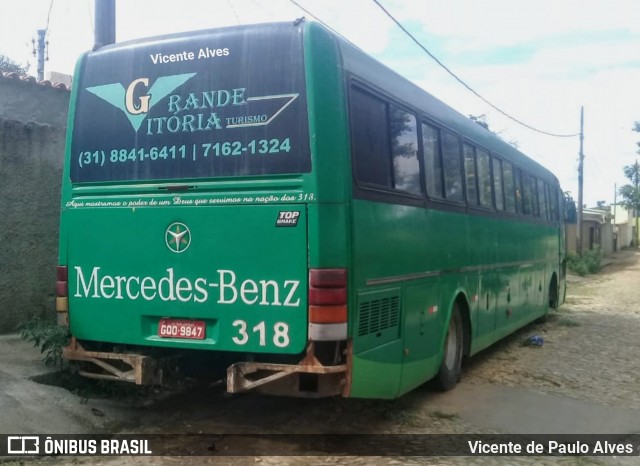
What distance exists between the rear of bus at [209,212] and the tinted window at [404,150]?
1.03m

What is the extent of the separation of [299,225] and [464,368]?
504cm

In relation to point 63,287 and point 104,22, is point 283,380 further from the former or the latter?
point 104,22

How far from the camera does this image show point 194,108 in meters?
5.30

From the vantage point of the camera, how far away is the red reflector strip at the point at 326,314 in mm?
4742

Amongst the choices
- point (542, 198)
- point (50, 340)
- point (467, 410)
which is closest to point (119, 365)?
point (50, 340)

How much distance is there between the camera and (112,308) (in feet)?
17.9

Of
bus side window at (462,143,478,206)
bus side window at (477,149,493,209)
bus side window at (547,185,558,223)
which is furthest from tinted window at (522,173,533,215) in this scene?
bus side window at (462,143,478,206)

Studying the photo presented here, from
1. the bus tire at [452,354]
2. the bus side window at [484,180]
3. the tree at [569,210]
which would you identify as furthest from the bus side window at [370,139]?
the tree at [569,210]

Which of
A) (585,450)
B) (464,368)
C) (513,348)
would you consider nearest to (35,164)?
(464,368)

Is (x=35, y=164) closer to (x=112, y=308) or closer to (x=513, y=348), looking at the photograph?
(x=112, y=308)

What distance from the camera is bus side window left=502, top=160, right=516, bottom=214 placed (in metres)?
9.81

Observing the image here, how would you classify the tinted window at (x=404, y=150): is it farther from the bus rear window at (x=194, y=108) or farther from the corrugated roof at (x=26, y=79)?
the corrugated roof at (x=26, y=79)

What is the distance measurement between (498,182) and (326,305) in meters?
5.48

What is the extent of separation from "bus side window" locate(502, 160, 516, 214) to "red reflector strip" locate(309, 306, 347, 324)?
18.5ft
